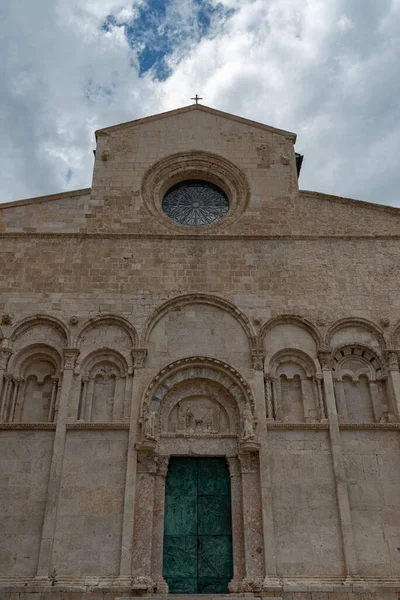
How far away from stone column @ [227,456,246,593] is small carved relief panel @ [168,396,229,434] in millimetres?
733

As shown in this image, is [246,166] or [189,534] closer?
[189,534]

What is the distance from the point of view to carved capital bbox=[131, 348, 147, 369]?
35.3 ft

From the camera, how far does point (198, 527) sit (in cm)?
970

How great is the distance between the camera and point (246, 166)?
13695 millimetres

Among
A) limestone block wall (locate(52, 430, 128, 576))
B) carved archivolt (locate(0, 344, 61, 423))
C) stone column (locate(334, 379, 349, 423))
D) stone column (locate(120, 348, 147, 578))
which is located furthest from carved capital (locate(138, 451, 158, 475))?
stone column (locate(334, 379, 349, 423))

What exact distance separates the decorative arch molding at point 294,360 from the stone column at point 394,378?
4.86 ft

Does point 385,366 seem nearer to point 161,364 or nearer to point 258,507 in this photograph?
point 258,507

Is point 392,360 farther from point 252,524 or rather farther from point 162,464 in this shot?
point 162,464

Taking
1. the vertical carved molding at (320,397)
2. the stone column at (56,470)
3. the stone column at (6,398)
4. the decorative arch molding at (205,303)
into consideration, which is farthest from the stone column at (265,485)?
the stone column at (6,398)

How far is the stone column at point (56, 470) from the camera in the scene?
911 cm

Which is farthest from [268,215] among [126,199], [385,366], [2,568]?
[2,568]

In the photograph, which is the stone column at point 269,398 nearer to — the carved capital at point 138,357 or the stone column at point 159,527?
the stone column at point 159,527

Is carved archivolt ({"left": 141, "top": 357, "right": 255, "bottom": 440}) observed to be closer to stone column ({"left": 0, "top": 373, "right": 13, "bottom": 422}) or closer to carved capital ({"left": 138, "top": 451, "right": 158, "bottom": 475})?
carved capital ({"left": 138, "top": 451, "right": 158, "bottom": 475})

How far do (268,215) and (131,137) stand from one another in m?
4.42
